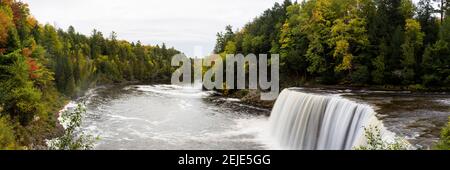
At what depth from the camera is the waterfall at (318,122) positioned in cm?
2525

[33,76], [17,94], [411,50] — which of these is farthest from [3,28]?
[411,50]

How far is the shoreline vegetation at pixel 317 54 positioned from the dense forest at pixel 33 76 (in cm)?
10

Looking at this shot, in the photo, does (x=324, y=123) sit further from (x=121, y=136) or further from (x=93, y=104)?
(x=93, y=104)

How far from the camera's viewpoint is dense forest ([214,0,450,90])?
149 feet

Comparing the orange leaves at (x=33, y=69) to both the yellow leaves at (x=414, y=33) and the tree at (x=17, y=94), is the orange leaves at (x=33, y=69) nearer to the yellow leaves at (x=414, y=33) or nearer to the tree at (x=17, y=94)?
the tree at (x=17, y=94)

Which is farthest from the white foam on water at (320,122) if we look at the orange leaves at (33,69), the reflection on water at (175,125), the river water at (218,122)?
the orange leaves at (33,69)

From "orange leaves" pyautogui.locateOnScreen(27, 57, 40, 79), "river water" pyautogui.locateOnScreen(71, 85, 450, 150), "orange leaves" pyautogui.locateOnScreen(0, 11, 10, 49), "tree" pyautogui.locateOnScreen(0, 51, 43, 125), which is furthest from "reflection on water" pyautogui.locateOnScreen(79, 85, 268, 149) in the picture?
"orange leaves" pyautogui.locateOnScreen(0, 11, 10, 49)

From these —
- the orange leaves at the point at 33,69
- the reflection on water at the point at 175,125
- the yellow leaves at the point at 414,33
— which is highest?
the yellow leaves at the point at 414,33

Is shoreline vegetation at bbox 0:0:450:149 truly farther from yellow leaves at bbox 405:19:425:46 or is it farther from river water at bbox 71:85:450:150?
river water at bbox 71:85:450:150

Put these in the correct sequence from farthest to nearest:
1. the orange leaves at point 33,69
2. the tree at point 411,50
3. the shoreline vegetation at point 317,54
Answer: the tree at point 411,50 → the orange leaves at point 33,69 → the shoreline vegetation at point 317,54

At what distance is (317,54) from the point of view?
57250 mm

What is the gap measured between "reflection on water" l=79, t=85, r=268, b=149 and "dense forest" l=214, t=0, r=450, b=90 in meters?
10.9

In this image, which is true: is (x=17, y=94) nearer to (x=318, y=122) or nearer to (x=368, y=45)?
(x=318, y=122)
